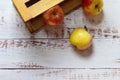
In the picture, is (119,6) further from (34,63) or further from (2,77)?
(2,77)

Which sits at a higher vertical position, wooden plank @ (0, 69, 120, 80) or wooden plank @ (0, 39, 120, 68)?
wooden plank @ (0, 39, 120, 68)

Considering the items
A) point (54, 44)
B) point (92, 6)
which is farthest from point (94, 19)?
point (54, 44)

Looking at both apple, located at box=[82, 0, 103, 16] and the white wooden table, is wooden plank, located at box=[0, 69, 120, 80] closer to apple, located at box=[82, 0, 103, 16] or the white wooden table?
the white wooden table

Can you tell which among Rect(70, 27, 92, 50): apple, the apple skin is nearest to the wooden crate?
the apple skin

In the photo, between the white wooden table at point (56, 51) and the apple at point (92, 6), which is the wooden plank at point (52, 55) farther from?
the apple at point (92, 6)

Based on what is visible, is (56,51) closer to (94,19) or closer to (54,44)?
(54,44)

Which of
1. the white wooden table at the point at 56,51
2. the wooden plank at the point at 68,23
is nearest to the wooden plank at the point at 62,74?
the white wooden table at the point at 56,51
